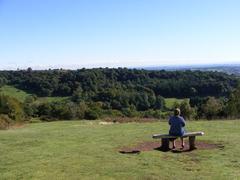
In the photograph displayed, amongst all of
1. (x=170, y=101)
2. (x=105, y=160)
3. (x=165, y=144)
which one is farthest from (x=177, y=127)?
(x=170, y=101)

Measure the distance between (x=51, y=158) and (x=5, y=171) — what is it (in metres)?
2.17

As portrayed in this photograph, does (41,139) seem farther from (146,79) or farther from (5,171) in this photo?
(146,79)

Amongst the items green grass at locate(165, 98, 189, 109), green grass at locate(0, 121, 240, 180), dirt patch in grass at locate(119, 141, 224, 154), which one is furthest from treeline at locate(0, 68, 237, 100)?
dirt patch in grass at locate(119, 141, 224, 154)

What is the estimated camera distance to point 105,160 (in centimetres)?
1543

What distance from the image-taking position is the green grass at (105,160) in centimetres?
1337

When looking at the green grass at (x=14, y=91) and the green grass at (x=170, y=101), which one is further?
the green grass at (x=14, y=91)

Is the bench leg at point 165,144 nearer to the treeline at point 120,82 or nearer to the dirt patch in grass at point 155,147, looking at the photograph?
the dirt patch in grass at point 155,147

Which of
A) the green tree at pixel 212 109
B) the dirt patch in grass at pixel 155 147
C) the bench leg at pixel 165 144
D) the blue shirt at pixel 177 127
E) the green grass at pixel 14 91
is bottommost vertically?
the green grass at pixel 14 91

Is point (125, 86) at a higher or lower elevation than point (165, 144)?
lower

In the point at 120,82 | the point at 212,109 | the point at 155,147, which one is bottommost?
the point at 212,109

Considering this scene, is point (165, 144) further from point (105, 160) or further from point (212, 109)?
point (212, 109)

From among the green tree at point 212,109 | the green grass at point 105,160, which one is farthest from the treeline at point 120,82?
the green grass at point 105,160

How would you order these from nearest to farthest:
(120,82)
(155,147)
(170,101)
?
(155,147) < (170,101) < (120,82)

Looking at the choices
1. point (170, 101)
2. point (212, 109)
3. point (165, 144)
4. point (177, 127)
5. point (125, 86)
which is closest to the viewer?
point (165, 144)
